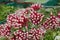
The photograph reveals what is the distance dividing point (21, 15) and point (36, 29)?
33cm

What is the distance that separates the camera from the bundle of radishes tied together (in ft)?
13.4

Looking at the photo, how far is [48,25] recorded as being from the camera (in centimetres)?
434

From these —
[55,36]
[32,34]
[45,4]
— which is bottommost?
[45,4]

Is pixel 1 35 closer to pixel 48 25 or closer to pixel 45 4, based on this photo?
pixel 48 25

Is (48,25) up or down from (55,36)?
up

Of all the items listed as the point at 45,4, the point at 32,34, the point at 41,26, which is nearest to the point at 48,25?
the point at 41,26

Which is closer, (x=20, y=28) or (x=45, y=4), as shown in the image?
(x=20, y=28)

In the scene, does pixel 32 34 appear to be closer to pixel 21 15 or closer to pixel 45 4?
pixel 21 15

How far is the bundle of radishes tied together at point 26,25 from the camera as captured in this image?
13.4 ft

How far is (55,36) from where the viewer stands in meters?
4.70

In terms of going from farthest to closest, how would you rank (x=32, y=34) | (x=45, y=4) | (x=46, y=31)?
(x=45, y=4), (x=46, y=31), (x=32, y=34)

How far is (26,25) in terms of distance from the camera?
423cm

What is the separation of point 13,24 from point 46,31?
2.08 feet

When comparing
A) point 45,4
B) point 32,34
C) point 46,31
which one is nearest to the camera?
point 32,34
